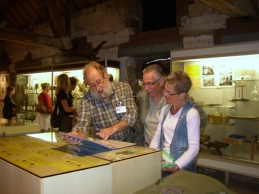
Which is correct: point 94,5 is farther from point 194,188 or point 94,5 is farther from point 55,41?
point 194,188

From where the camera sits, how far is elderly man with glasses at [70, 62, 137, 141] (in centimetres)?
229

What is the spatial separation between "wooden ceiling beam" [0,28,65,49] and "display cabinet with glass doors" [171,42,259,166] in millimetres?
3275

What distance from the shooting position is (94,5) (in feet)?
22.2

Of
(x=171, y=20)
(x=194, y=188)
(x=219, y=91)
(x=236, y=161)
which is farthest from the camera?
(x=171, y=20)

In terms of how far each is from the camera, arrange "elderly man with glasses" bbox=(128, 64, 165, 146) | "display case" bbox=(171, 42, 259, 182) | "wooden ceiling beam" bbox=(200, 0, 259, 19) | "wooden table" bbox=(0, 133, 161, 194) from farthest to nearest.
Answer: "display case" bbox=(171, 42, 259, 182) < "wooden ceiling beam" bbox=(200, 0, 259, 19) < "elderly man with glasses" bbox=(128, 64, 165, 146) < "wooden table" bbox=(0, 133, 161, 194)

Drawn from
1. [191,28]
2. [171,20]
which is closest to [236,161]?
[191,28]

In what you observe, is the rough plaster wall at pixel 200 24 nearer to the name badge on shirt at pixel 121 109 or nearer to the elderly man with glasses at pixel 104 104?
the elderly man with glasses at pixel 104 104

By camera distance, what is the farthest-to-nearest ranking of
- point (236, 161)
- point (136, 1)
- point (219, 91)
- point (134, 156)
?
1. point (136, 1)
2. point (219, 91)
3. point (236, 161)
4. point (134, 156)

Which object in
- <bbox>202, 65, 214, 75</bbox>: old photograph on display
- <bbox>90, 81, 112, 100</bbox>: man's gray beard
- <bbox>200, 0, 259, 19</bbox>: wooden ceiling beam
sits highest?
<bbox>200, 0, 259, 19</bbox>: wooden ceiling beam

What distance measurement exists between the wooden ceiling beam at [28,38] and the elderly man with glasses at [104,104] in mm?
4082

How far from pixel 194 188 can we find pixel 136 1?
554cm

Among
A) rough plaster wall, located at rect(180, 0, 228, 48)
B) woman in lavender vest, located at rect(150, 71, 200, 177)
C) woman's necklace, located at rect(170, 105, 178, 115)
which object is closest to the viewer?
woman in lavender vest, located at rect(150, 71, 200, 177)

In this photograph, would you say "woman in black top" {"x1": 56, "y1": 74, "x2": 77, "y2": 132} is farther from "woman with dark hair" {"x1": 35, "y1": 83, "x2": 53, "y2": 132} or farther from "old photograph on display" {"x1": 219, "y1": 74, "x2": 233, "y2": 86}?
"old photograph on display" {"x1": 219, "y1": 74, "x2": 233, "y2": 86}

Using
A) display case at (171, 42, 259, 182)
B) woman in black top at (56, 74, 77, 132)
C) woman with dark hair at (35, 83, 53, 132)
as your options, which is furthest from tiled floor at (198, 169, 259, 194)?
woman with dark hair at (35, 83, 53, 132)
